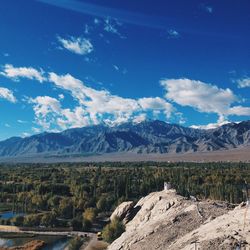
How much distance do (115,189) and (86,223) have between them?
44566mm

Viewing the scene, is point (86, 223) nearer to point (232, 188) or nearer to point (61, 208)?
point (61, 208)

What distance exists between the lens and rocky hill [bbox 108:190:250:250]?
52.1 metres

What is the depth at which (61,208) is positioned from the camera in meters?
123

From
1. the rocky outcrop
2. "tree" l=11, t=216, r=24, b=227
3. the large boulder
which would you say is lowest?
the rocky outcrop

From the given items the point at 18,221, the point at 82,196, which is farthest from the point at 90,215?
the point at 82,196

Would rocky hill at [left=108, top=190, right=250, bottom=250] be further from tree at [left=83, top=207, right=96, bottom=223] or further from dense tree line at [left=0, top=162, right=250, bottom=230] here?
dense tree line at [left=0, top=162, right=250, bottom=230]

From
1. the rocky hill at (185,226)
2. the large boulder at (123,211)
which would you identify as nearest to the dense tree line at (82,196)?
the large boulder at (123,211)

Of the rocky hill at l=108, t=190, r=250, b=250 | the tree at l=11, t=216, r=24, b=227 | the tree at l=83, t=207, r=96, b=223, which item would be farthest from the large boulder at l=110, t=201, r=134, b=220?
the tree at l=11, t=216, r=24, b=227

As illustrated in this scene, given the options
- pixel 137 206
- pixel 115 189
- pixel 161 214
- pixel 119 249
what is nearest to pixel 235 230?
pixel 119 249

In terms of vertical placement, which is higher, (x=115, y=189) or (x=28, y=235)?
(x=115, y=189)

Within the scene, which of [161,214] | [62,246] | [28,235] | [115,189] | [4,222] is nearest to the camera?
[161,214]

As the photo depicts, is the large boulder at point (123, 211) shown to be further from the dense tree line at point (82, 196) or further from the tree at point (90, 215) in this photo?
the tree at point (90, 215)

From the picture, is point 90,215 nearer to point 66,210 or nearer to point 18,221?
point 66,210

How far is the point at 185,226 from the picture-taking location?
6506cm
